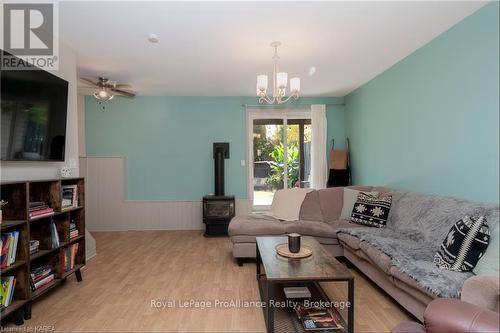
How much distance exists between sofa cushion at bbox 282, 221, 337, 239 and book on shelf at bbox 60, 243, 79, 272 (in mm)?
2182

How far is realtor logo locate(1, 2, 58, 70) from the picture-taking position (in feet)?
6.89

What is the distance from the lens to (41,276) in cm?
225

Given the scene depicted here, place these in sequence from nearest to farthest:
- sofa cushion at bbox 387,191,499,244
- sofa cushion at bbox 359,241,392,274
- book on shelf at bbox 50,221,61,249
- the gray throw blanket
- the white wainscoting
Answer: the gray throw blanket → sofa cushion at bbox 387,191,499,244 → sofa cushion at bbox 359,241,392,274 → book on shelf at bbox 50,221,61,249 → the white wainscoting

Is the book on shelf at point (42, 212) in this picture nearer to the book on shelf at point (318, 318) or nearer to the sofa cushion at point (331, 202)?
the book on shelf at point (318, 318)

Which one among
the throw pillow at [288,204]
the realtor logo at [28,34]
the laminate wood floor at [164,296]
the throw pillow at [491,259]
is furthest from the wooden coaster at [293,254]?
the realtor logo at [28,34]

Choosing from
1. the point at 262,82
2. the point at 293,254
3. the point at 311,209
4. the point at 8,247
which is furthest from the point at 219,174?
the point at 8,247

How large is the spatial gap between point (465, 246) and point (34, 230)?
326cm

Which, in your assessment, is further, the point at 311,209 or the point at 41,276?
the point at 311,209

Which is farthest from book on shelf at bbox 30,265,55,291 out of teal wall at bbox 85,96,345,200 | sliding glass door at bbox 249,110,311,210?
sliding glass door at bbox 249,110,311,210

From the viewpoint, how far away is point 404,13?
226cm

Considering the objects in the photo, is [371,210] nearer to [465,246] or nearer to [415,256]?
[415,256]

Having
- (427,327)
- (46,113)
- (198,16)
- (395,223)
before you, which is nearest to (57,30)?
(46,113)

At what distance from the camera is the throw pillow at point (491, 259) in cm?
172

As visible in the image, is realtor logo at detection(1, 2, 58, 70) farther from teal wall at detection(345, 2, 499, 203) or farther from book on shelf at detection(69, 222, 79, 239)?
teal wall at detection(345, 2, 499, 203)
